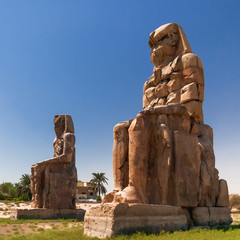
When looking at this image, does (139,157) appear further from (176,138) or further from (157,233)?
(157,233)

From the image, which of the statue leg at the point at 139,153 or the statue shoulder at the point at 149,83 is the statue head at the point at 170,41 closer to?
the statue shoulder at the point at 149,83

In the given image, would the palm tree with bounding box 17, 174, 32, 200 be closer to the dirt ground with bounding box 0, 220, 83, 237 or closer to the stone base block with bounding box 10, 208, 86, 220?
the stone base block with bounding box 10, 208, 86, 220

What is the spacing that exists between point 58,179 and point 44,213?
1.39 metres

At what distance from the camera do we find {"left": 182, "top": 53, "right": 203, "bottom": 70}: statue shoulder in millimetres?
7410

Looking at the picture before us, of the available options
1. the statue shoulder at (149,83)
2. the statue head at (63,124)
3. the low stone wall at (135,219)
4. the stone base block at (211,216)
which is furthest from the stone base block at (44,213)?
the stone base block at (211,216)

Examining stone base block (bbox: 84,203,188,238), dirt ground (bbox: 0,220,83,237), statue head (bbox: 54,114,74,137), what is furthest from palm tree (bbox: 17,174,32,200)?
stone base block (bbox: 84,203,188,238)

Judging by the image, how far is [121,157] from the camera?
6.55 meters

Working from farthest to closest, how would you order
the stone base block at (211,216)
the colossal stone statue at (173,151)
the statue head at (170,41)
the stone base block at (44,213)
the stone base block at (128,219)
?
the stone base block at (44,213) → the statue head at (170,41) → the stone base block at (211,216) → the colossal stone statue at (173,151) → the stone base block at (128,219)

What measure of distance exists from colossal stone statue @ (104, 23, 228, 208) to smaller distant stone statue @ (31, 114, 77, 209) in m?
5.94

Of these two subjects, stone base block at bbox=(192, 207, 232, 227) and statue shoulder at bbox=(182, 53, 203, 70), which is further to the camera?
statue shoulder at bbox=(182, 53, 203, 70)

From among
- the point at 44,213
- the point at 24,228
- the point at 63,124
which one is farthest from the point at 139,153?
the point at 63,124

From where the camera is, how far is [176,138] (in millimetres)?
6234

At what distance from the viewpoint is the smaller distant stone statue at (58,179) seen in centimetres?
1185

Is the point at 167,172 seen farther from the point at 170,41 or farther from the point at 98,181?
the point at 98,181
